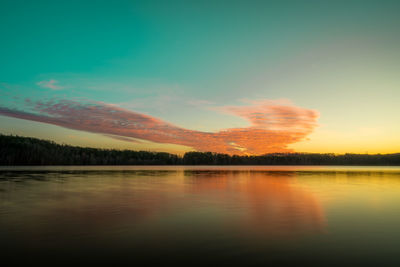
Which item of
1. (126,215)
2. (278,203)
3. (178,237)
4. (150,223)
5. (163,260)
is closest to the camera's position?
(163,260)

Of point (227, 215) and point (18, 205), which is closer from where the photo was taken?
point (227, 215)

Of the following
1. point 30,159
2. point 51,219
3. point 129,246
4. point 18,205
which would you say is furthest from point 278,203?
point 30,159

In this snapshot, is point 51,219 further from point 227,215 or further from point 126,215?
point 227,215

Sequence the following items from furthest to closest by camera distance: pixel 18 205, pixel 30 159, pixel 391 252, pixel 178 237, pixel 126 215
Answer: pixel 30 159 < pixel 18 205 < pixel 126 215 < pixel 178 237 < pixel 391 252

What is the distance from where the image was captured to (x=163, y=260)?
30.2 feet

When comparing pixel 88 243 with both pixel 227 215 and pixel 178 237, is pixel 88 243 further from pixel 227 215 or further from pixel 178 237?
pixel 227 215

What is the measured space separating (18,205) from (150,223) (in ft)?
39.5

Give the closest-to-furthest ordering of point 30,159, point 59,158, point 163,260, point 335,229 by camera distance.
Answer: point 163,260 → point 335,229 → point 30,159 → point 59,158

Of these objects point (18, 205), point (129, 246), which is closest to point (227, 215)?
point (129, 246)

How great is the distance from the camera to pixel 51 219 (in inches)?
619

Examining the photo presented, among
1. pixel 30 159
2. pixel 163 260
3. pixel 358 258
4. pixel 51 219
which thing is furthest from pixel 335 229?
pixel 30 159

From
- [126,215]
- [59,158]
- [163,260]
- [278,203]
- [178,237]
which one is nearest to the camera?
[163,260]

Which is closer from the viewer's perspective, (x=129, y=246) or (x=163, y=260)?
(x=163, y=260)

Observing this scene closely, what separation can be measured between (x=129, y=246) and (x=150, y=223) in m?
4.31
